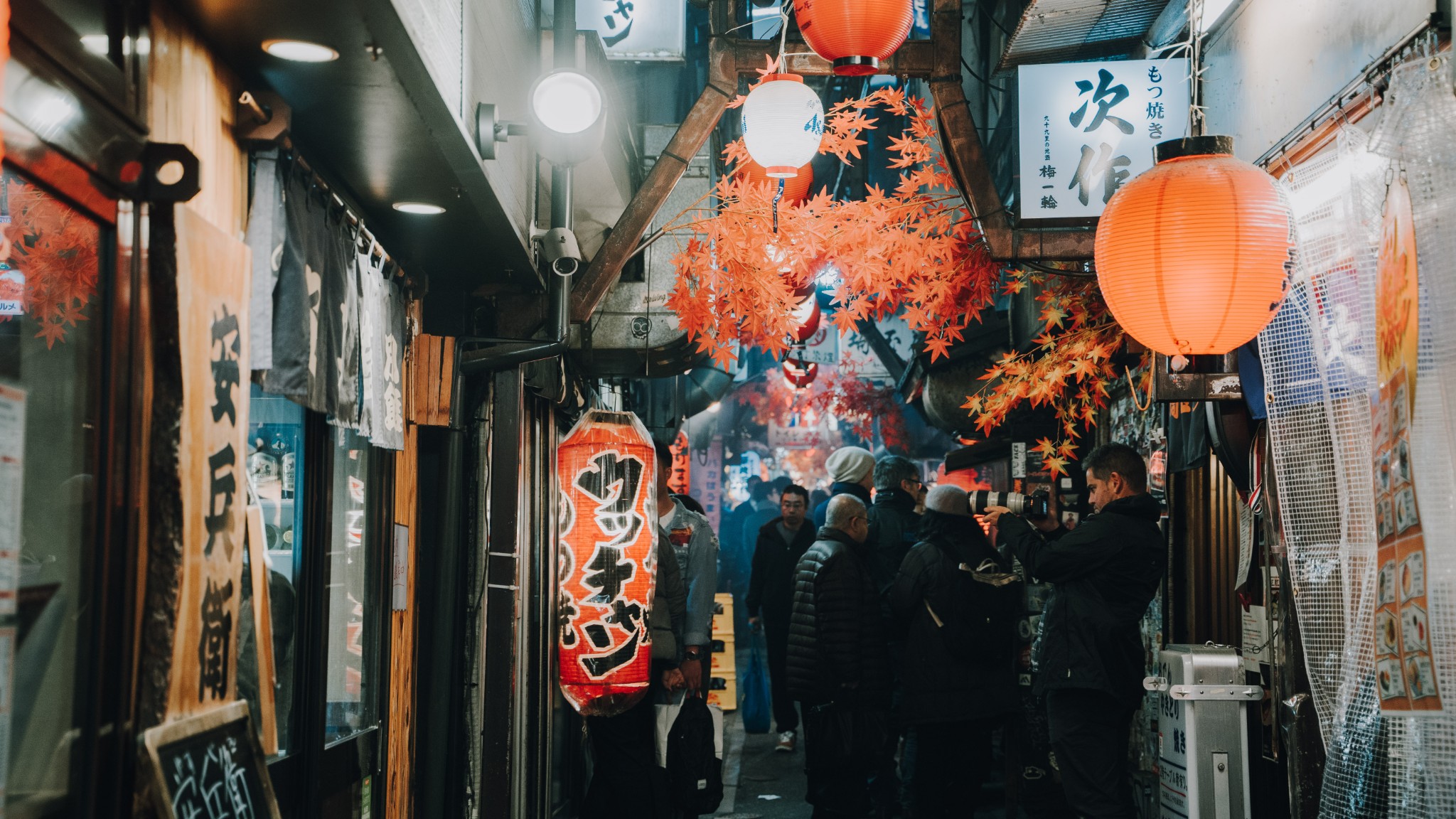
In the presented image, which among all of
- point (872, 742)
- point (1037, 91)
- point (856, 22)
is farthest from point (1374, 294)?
point (872, 742)

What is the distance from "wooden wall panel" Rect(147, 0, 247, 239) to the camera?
13.4ft

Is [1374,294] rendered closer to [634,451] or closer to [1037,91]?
[1037,91]

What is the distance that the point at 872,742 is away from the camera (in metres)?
10.9

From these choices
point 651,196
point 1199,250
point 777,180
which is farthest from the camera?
point 777,180

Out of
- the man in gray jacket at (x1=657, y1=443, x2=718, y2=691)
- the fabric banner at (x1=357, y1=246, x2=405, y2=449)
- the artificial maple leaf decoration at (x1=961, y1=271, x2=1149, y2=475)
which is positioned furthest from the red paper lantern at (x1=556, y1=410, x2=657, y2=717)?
the artificial maple leaf decoration at (x1=961, y1=271, x2=1149, y2=475)

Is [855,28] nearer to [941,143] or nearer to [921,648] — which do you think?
[941,143]

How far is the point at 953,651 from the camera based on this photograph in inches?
425

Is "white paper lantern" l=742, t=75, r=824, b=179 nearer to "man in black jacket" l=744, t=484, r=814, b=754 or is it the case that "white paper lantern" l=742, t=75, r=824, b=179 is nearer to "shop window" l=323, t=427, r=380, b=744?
"shop window" l=323, t=427, r=380, b=744

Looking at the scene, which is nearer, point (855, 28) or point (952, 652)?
point (855, 28)

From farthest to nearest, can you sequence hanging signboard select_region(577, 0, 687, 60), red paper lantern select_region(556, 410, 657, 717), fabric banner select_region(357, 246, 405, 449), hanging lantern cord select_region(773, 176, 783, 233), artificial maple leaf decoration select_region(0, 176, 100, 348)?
hanging signboard select_region(577, 0, 687, 60) < hanging lantern cord select_region(773, 176, 783, 233) < red paper lantern select_region(556, 410, 657, 717) < fabric banner select_region(357, 246, 405, 449) < artificial maple leaf decoration select_region(0, 176, 100, 348)

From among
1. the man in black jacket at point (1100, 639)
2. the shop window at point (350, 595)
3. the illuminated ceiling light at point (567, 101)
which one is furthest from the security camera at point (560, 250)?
the man in black jacket at point (1100, 639)

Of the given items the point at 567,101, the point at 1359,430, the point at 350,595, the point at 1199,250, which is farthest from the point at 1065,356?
the point at 350,595

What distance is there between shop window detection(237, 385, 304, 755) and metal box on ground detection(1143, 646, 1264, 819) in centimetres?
549

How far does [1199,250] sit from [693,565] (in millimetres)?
6458
